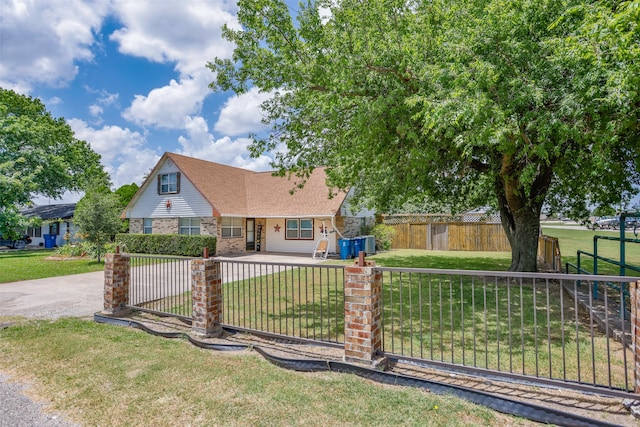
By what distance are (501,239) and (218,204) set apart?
50.4ft

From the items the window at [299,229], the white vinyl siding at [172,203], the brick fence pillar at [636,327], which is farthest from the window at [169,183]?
the brick fence pillar at [636,327]

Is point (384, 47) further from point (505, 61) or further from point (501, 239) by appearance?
point (501, 239)

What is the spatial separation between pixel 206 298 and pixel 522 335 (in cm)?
410

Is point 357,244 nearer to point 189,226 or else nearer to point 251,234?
point 251,234

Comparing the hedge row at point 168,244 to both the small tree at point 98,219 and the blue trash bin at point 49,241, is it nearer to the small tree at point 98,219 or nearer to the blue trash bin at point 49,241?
the small tree at point 98,219

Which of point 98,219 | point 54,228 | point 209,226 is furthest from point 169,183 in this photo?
point 54,228

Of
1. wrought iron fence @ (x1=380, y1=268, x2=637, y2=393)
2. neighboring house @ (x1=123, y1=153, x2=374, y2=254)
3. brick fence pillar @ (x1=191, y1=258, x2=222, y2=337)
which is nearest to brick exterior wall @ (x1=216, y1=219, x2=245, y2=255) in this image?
neighboring house @ (x1=123, y1=153, x2=374, y2=254)

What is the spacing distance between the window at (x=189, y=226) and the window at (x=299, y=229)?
193 inches

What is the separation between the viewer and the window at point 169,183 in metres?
Result: 19.2

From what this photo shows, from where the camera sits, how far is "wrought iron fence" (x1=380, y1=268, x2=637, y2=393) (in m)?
3.42

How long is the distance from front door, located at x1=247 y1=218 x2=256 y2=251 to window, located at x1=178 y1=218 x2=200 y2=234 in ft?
9.27

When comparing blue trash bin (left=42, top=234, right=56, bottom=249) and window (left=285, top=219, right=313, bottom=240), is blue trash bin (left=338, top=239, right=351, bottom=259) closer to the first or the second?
window (left=285, top=219, right=313, bottom=240)

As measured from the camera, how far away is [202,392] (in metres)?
3.46

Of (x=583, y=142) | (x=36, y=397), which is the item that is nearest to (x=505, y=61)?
(x=583, y=142)
